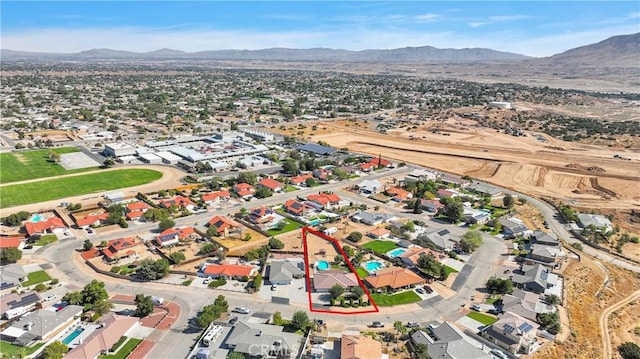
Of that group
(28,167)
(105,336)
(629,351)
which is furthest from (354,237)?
(28,167)

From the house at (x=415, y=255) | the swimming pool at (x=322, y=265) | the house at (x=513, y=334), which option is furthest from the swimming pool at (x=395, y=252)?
the house at (x=513, y=334)

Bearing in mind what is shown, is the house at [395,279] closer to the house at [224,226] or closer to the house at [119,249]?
the house at [224,226]

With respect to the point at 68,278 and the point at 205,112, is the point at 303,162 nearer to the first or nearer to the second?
the point at 68,278

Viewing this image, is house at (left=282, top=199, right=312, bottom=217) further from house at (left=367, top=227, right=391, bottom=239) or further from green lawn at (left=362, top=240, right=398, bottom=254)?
green lawn at (left=362, top=240, right=398, bottom=254)

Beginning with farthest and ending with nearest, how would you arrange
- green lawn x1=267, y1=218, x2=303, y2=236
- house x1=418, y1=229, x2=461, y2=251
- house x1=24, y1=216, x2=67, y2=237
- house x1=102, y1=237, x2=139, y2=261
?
green lawn x1=267, y1=218, x2=303, y2=236 → house x1=24, y1=216, x2=67, y2=237 → house x1=418, y1=229, x2=461, y2=251 → house x1=102, y1=237, x2=139, y2=261

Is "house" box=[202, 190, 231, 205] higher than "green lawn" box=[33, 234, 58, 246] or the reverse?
higher

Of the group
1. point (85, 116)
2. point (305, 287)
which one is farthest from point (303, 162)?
point (85, 116)

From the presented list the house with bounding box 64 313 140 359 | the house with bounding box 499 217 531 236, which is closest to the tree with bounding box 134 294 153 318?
the house with bounding box 64 313 140 359

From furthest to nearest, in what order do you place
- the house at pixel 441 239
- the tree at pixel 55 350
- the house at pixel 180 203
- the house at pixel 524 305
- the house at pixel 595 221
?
the house at pixel 180 203 < the house at pixel 595 221 < the house at pixel 441 239 < the house at pixel 524 305 < the tree at pixel 55 350
